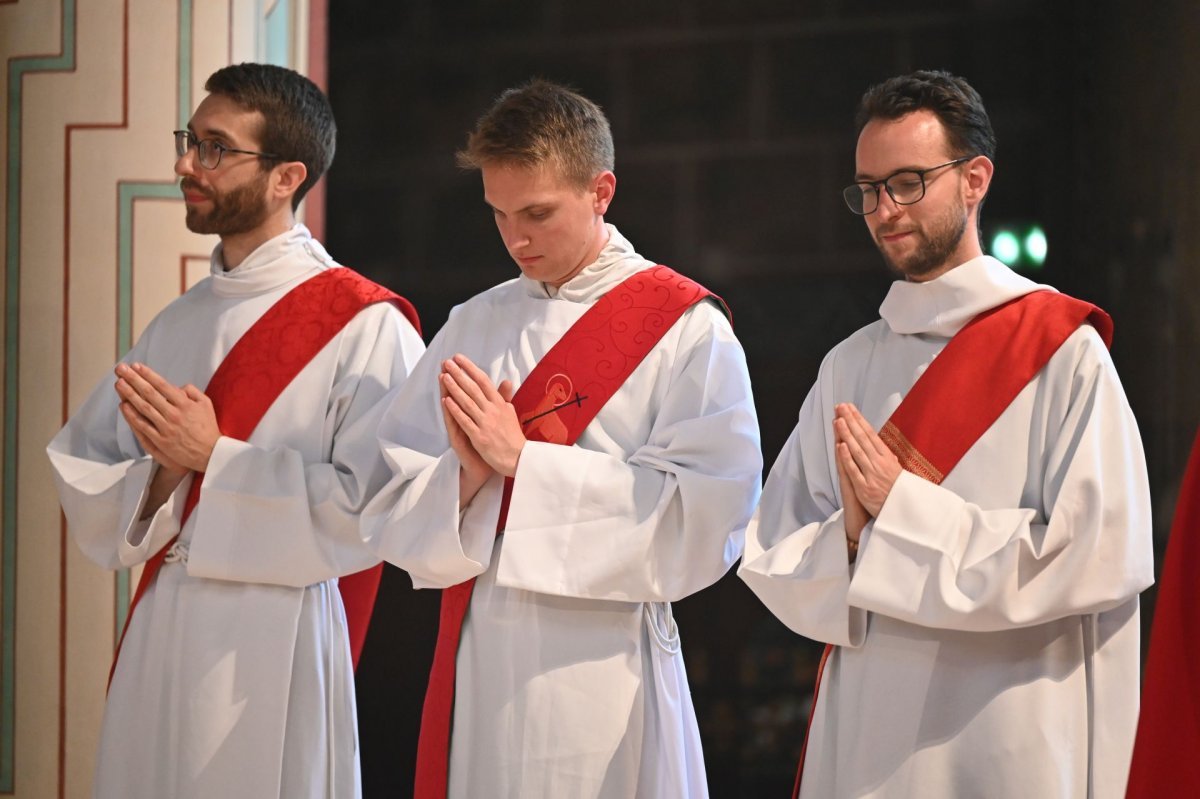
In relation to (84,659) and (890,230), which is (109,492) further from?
(890,230)

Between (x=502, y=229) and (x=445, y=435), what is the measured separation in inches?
20.1

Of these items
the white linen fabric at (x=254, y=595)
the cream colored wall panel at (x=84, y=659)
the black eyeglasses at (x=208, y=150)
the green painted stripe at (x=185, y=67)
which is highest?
the green painted stripe at (x=185, y=67)

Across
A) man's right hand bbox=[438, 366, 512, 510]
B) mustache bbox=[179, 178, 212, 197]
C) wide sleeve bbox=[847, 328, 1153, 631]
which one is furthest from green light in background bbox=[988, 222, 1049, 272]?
mustache bbox=[179, 178, 212, 197]

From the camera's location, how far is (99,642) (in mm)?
5047

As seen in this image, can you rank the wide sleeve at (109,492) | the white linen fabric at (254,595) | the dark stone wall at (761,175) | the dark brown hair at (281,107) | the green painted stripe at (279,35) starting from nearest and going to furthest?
the white linen fabric at (254,595) → the wide sleeve at (109,492) → the dark brown hair at (281,107) → the dark stone wall at (761,175) → the green painted stripe at (279,35)

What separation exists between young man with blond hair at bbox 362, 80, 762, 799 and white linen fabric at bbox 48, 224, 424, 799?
0.83 ft

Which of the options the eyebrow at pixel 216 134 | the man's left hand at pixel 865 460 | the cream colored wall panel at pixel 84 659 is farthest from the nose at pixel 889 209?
the cream colored wall panel at pixel 84 659

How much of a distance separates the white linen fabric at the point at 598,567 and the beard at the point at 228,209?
97 cm

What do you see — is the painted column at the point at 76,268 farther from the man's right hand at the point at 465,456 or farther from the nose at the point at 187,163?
the man's right hand at the point at 465,456

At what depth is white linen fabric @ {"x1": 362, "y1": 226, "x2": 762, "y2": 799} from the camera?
3342mm

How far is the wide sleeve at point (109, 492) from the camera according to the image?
12.7ft

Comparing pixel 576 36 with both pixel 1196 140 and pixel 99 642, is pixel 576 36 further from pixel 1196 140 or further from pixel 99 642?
pixel 99 642

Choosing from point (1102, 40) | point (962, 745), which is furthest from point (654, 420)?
point (1102, 40)

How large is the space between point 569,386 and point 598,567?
17.7 inches
